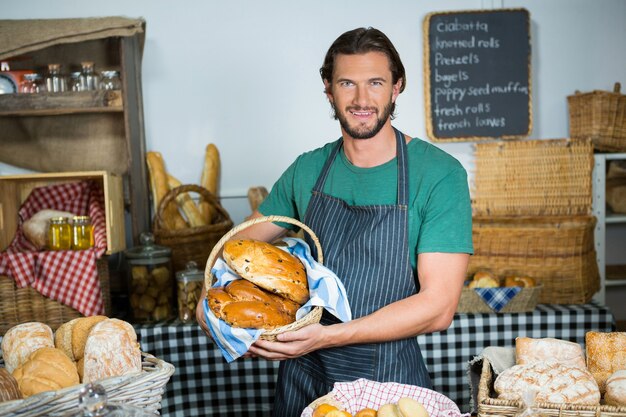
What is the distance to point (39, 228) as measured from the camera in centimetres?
300

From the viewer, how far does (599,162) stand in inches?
147

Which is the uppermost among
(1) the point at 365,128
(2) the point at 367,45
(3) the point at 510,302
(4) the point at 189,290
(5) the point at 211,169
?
(2) the point at 367,45

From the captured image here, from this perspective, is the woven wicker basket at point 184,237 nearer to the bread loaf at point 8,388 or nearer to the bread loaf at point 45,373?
the bread loaf at point 45,373

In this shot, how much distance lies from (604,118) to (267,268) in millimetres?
2851

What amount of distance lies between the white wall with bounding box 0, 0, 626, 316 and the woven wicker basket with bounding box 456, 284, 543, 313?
143 centimetres

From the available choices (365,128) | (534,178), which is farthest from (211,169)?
(365,128)

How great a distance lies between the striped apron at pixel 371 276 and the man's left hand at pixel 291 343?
A: 30 cm

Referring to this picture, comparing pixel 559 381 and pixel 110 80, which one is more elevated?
pixel 110 80

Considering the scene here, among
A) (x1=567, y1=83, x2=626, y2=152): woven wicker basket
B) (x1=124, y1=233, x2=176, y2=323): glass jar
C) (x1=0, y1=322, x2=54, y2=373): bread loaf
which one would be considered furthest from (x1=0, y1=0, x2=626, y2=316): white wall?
(x1=0, y1=322, x2=54, y2=373): bread loaf

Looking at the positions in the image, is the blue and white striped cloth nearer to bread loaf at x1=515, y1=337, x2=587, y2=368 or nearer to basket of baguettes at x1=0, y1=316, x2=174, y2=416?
basket of baguettes at x1=0, y1=316, x2=174, y2=416

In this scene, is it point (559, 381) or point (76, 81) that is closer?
point (559, 381)

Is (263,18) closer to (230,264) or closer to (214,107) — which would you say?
(214,107)

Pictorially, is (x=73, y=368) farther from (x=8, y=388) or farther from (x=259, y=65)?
(x=259, y=65)

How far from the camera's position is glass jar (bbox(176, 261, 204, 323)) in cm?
297
